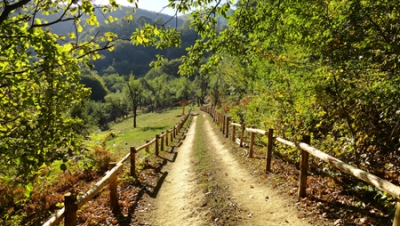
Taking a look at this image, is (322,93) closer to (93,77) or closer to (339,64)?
(339,64)

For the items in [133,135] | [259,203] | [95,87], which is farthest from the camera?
[95,87]

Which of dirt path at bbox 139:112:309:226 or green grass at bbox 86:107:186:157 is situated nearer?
dirt path at bbox 139:112:309:226

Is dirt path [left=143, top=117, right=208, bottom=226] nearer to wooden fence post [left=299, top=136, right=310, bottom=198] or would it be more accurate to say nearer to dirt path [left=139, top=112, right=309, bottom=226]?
dirt path [left=139, top=112, right=309, bottom=226]

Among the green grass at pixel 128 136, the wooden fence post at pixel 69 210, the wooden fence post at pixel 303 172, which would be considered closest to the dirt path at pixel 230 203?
the wooden fence post at pixel 303 172

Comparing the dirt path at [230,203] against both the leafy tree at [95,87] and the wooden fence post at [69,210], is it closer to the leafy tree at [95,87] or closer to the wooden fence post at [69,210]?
the wooden fence post at [69,210]

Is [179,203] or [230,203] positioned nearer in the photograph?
[230,203]

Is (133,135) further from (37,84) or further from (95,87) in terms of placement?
(95,87)

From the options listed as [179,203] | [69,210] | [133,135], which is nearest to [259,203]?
[179,203]

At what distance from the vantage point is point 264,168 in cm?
903

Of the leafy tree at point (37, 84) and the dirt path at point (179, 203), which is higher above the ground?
the leafy tree at point (37, 84)

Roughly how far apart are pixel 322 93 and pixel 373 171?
7.51 ft

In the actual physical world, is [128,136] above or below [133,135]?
below

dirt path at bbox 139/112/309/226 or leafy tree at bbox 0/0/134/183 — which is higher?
leafy tree at bbox 0/0/134/183

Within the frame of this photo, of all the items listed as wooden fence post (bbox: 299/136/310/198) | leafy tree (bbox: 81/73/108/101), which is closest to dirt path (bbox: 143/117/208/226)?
wooden fence post (bbox: 299/136/310/198)
